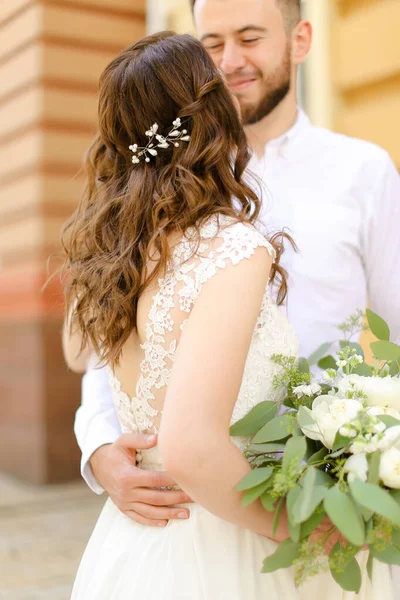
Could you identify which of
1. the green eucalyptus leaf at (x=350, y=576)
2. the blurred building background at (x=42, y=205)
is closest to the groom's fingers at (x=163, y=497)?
the green eucalyptus leaf at (x=350, y=576)

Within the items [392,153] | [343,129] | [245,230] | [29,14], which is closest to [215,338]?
[245,230]

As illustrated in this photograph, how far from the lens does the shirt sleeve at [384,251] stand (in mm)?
2424

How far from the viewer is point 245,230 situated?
1.55m

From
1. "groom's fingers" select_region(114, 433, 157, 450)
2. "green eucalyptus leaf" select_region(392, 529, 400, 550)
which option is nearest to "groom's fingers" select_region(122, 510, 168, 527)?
"groom's fingers" select_region(114, 433, 157, 450)

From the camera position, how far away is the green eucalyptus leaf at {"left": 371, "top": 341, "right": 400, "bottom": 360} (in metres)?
1.68

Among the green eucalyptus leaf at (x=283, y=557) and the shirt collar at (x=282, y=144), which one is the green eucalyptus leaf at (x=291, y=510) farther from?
the shirt collar at (x=282, y=144)

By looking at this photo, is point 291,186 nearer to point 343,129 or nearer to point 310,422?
point 310,422

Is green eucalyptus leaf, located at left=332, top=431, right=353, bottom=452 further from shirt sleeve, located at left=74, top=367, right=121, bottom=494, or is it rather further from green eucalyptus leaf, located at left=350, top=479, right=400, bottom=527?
shirt sleeve, located at left=74, top=367, right=121, bottom=494

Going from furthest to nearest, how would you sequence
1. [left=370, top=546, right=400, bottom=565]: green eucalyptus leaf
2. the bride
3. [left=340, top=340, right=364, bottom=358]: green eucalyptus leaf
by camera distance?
[left=340, top=340, right=364, bottom=358]: green eucalyptus leaf, the bride, [left=370, top=546, right=400, bottom=565]: green eucalyptus leaf

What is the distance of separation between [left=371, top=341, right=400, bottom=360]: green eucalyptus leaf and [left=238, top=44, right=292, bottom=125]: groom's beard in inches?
45.0

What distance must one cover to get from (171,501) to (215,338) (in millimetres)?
460

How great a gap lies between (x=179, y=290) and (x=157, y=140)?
329mm

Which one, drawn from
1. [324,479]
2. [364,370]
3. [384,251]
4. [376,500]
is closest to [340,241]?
[384,251]

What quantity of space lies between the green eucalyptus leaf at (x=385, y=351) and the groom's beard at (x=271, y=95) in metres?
1.14
